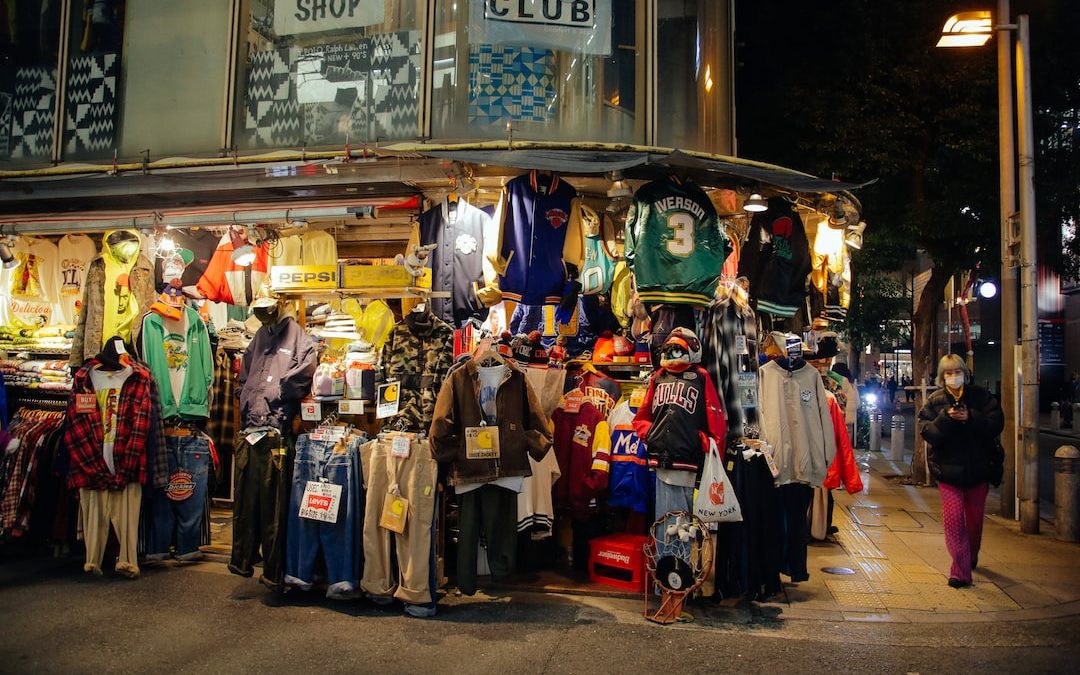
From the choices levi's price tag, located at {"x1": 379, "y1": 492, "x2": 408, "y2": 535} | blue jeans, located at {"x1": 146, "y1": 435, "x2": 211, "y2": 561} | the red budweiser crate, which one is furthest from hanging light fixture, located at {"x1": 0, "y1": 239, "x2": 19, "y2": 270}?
the red budweiser crate

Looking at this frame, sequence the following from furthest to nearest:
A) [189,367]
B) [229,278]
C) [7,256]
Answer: [229,278], [7,256], [189,367]

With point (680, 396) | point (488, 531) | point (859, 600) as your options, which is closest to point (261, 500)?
point (488, 531)

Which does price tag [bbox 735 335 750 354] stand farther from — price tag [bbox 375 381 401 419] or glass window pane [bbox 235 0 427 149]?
glass window pane [bbox 235 0 427 149]

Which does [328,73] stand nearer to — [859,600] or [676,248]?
[676,248]

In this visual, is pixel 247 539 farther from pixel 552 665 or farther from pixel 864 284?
pixel 864 284

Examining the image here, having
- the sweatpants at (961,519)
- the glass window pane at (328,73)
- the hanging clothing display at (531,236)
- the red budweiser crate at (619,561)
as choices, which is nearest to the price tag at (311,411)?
the hanging clothing display at (531,236)

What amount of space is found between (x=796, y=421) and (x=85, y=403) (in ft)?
21.9

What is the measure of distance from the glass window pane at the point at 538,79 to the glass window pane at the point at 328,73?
21.7 inches

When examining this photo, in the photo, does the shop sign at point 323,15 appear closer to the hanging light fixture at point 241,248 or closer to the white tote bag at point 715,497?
the hanging light fixture at point 241,248

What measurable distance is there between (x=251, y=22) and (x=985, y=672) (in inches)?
381

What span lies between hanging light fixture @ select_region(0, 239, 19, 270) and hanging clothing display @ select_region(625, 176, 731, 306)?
696 cm

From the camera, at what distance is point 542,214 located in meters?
7.75

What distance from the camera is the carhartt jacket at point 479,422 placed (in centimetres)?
658

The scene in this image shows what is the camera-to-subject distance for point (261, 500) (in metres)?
7.01
